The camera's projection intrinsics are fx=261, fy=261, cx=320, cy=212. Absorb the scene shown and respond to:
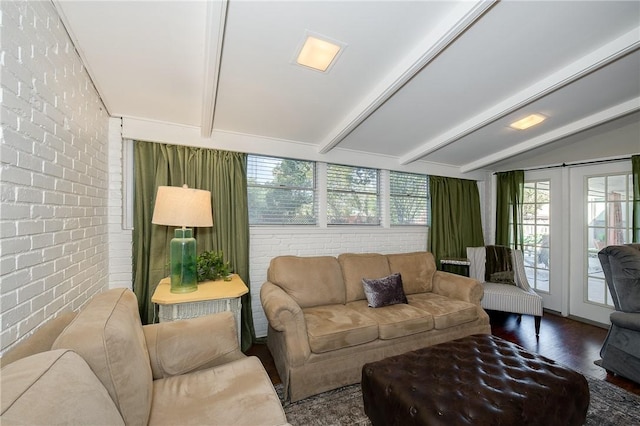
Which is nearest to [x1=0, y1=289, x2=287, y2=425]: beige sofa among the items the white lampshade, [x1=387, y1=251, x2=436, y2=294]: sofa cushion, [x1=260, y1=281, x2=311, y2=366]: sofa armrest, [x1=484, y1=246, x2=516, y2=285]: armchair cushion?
[x1=260, y1=281, x2=311, y2=366]: sofa armrest

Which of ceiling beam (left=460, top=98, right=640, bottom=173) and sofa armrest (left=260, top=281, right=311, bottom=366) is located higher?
ceiling beam (left=460, top=98, right=640, bottom=173)

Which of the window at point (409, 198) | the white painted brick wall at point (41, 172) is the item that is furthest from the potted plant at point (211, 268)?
the window at point (409, 198)

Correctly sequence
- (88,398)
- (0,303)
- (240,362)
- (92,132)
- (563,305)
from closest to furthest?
(88,398) < (0,303) < (240,362) < (92,132) < (563,305)

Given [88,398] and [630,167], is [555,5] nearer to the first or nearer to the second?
[88,398]

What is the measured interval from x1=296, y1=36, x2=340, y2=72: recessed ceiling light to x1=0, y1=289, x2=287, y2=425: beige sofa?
1.71 meters

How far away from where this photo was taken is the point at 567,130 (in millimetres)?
2865

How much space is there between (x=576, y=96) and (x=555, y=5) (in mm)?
1338

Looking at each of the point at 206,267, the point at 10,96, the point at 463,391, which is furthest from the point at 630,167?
the point at 10,96

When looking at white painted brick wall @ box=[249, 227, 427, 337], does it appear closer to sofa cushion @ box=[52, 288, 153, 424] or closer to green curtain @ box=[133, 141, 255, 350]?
green curtain @ box=[133, 141, 255, 350]

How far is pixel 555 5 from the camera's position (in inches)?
54.8

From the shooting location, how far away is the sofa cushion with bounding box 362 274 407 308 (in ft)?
8.16

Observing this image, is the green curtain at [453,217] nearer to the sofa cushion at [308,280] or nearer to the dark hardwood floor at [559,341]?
the dark hardwood floor at [559,341]

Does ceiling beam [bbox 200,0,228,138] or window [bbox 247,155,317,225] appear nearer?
ceiling beam [bbox 200,0,228,138]

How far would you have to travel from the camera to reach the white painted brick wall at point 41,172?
0.96 meters
